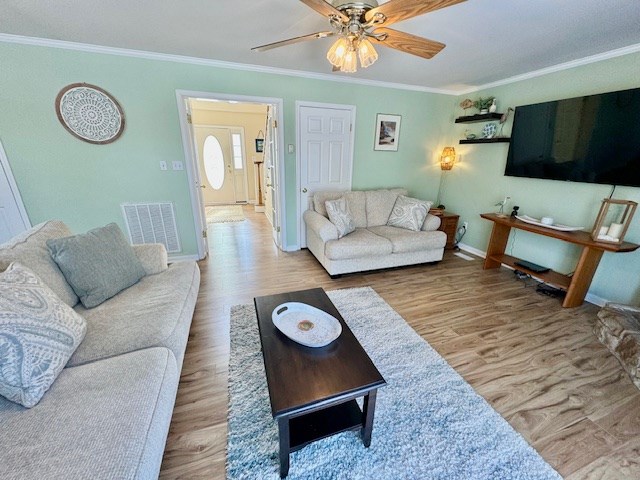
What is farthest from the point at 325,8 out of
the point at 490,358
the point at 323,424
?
the point at 490,358

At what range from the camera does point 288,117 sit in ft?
10.6

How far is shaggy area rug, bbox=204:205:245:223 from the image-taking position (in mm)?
5373

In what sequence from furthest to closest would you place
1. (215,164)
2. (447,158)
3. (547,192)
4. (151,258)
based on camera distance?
(215,164) → (447,158) → (547,192) → (151,258)

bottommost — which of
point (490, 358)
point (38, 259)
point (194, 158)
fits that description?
point (490, 358)

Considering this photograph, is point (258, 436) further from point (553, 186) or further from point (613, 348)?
point (553, 186)

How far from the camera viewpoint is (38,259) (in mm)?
1375

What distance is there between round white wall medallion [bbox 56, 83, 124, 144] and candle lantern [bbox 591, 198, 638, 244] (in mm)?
4701

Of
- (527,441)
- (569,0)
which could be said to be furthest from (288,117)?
(527,441)

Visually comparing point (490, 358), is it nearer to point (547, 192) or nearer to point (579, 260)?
point (579, 260)

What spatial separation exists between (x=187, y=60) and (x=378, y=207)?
9.19 feet

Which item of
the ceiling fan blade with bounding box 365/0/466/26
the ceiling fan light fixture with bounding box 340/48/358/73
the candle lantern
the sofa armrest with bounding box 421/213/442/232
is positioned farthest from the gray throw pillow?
the candle lantern

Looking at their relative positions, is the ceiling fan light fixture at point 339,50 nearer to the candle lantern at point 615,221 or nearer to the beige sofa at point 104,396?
the beige sofa at point 104,396

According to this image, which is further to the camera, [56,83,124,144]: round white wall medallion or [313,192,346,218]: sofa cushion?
[313,192,346,218]: sofa cushion

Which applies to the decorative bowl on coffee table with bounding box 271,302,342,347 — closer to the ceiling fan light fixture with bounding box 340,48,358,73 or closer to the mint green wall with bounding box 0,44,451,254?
the ceiling fan light fixture with bounding box 340,48,358,73
